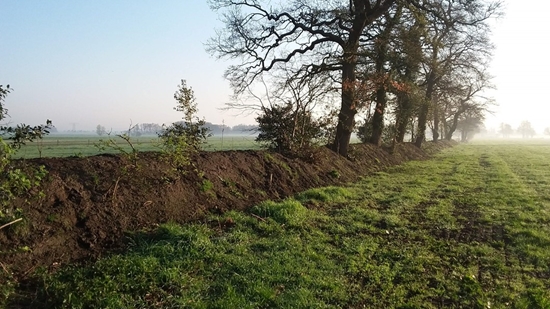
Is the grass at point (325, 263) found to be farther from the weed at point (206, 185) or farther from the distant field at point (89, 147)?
the distant field at point (89, 147)

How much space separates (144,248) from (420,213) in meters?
7.26

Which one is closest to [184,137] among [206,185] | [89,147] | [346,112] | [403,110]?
[206,185]

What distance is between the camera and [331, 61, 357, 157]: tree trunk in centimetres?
1746

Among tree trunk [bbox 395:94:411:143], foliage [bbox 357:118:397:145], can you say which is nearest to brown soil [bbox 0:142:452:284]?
foliage [bbox 357:118:397:145]

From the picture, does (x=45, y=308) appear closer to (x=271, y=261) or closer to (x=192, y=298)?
(x=192, y=298)

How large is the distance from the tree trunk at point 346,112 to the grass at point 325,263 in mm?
8472

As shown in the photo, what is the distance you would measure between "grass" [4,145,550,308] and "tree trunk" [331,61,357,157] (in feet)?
27.8

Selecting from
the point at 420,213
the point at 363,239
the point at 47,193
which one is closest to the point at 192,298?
the point at 47,193

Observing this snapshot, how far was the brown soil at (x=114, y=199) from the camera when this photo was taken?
5.46 metres

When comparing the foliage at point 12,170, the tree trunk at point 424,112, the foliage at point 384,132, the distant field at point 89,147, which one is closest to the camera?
the foliage at point 12,170

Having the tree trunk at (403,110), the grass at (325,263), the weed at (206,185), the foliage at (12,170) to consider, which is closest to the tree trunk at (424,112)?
the tree trunk at (403,110)

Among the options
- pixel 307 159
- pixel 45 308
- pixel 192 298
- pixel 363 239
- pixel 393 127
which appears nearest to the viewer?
pixel 45 308

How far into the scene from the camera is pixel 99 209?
21.7 ft

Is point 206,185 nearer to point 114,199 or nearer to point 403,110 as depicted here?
point 114,199
